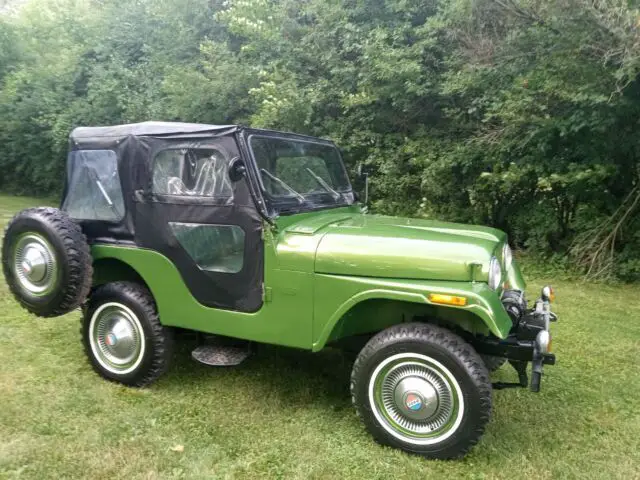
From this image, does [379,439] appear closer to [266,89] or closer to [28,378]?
[28,378]

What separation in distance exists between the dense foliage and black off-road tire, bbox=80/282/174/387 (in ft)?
19.8

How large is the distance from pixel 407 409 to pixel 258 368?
1540mm

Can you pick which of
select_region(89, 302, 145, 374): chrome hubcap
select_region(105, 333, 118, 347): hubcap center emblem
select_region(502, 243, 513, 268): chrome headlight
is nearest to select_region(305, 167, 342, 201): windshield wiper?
select_region(502, 243, 513, 268): chrome headlight

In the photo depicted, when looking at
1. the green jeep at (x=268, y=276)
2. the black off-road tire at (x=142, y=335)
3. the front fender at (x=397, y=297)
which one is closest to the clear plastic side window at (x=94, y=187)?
the green jeep at (x=268, y=276)

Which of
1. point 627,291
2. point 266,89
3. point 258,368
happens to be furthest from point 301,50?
point 258,368

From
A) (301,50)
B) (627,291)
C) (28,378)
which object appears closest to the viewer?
(28,378)

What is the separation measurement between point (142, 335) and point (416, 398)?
199 centimetres

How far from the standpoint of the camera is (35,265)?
363 centimetres

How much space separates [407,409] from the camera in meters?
3.02

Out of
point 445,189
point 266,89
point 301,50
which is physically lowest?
point 445,189

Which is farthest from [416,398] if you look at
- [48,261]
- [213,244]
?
[48,261]

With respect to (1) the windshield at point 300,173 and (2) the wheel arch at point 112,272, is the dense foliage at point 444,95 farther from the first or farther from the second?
(2) the wheel arch at point 112,272

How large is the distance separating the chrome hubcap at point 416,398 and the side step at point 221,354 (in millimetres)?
1064

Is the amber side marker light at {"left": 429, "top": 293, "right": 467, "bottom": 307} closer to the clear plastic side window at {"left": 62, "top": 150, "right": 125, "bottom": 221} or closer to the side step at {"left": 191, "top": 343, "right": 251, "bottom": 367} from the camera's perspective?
the side step at {"left": 191, "top": 343, "right": 251, "bottom": 367}
